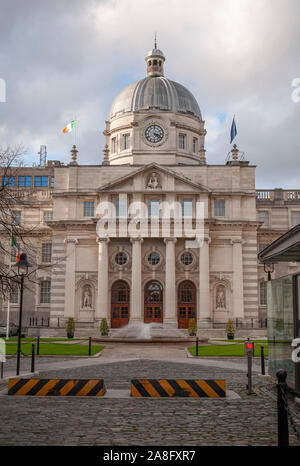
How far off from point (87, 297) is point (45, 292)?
7.88 meters

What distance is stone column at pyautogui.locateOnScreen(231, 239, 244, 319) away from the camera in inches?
2082

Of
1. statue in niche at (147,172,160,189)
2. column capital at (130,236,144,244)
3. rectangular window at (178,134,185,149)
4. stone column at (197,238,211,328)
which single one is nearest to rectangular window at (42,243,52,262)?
column capital at (130,236,144,244)

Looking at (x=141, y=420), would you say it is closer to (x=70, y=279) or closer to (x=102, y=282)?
(x=102, y=282)

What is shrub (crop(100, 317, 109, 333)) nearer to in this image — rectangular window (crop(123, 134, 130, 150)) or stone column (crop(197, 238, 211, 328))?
stone column (crop(197, 238, 211, 328))

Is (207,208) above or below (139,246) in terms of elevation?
above

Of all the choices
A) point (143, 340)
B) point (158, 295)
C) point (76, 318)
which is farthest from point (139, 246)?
point (143, 340)

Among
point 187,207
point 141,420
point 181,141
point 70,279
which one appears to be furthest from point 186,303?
point 141,420

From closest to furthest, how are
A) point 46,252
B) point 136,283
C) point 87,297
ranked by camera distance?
point 136,283
point 87,297
point 46,252

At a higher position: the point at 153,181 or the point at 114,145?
the point at 114,145

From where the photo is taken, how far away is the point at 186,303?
54125 mm
